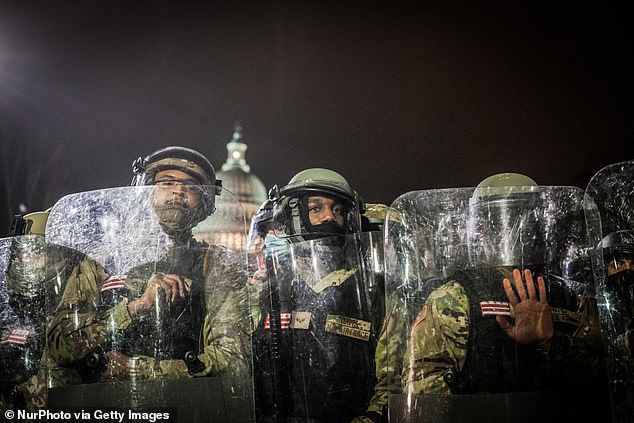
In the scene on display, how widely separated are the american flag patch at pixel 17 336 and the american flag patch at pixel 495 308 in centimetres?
223

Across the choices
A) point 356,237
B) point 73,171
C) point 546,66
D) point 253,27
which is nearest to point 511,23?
point 546,66

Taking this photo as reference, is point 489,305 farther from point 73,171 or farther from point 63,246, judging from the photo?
point 73,171

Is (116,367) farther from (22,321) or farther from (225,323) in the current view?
(22,321)

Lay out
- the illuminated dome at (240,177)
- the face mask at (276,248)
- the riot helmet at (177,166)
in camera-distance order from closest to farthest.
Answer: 1. the face mask at (276,248)
2. the riot helmet at (177,166)
3. the illuminated dome at (240,177)

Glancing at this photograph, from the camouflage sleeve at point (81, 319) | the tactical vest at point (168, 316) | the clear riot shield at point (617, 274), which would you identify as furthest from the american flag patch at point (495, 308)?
the camouflage sleeve at point (81, 319)

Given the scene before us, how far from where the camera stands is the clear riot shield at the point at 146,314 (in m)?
2.59

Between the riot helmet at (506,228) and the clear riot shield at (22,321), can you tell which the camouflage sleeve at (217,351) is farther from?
the clear riot shield at (22,321)

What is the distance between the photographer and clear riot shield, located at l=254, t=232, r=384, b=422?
3.05m

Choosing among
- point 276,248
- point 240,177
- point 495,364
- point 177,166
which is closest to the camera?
point 495,364

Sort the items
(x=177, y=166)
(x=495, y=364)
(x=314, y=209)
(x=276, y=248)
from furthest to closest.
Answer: (x=314, y=209)
(x=177, y=166)
(x=276, y=248)
(x=495, y=364)

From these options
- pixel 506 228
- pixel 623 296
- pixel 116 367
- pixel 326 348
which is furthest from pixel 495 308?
pixel 116 367

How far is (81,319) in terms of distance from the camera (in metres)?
2.66

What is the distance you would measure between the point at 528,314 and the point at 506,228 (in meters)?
0.32

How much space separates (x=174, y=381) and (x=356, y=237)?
3.43 feet
